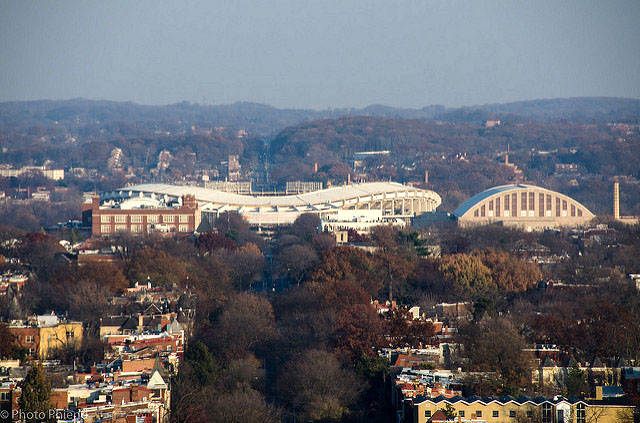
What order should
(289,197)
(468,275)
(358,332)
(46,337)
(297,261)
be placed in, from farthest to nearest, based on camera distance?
(289,197), (297,261), (468,275), (46,337), (358,332)

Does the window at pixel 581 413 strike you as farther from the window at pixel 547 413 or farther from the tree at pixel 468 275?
the tree at pixel 468 275

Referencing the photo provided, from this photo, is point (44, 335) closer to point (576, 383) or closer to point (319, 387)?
point (319, 387)

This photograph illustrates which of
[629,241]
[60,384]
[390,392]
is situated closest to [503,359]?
[390,392]

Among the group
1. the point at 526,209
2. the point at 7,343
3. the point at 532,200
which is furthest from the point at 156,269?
the point at 532,200

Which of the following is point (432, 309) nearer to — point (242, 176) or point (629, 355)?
point (629, 355)

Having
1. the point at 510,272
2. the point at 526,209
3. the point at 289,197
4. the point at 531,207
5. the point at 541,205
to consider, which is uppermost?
the point at 289,197

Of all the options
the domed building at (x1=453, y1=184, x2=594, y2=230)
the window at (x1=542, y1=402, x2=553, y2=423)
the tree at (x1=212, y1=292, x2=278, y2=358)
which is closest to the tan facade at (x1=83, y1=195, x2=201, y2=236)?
the domed building at (x1=453, y1=184, x2=594, y2=230)

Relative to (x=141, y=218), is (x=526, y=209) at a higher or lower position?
higher
